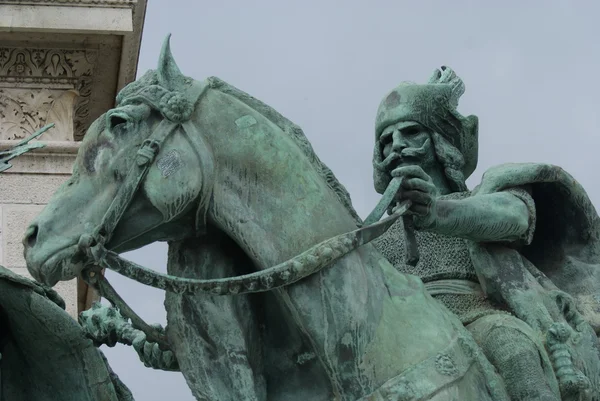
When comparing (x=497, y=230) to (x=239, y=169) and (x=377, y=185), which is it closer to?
(x=377, y=185)

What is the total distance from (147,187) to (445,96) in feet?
5.74

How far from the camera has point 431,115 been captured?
7664 millimetres

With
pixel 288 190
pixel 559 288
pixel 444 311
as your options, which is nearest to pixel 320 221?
pixel 288 190

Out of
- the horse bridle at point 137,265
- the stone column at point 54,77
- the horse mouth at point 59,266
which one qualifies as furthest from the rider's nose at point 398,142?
the stone column at point 54,77

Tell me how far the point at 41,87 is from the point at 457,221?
453cm

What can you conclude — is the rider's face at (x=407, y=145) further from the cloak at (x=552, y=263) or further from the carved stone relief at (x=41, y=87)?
the carved stone relief at (x=41, y=87)

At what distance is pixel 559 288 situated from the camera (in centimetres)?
765

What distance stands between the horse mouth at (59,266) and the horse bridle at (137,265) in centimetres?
5

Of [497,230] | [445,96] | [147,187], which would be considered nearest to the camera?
[147,187]

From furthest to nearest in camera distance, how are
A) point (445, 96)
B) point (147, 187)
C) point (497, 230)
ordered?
point (445, 96) < point (497, 230) < point (147, 187)

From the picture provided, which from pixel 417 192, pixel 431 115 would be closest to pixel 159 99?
pixel 417 192

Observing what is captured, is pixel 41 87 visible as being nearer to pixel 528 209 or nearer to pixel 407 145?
pixel 407 145

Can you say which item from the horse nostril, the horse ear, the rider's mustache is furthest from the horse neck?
the rider's mustache

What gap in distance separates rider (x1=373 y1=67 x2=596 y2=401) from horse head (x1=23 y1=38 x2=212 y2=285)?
0.78m
